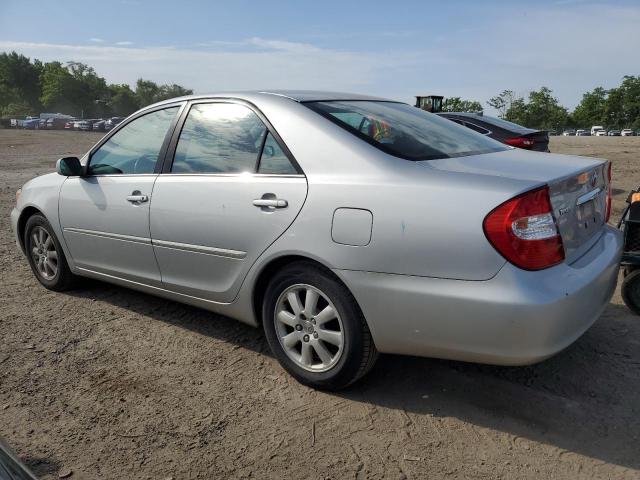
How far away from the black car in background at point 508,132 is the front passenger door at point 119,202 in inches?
239

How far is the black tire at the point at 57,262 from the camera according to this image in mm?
4652

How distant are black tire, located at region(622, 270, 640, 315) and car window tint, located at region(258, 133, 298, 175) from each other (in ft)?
8.46

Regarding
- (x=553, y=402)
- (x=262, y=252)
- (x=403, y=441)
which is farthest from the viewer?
(x=262, y=252)

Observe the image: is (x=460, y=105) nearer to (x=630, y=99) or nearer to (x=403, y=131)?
(x=630, y=99)

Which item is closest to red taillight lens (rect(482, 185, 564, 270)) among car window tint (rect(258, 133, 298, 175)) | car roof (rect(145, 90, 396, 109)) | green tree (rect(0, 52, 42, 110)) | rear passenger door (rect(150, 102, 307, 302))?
rear passenger door (rect(150, 102, 307, 302))

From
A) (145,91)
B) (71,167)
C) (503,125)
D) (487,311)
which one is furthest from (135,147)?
(145,91)

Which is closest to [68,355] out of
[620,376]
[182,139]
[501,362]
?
[182,139]

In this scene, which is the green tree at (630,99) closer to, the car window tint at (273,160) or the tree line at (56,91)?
the tree line at (56,91)

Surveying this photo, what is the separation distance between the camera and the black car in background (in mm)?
8719

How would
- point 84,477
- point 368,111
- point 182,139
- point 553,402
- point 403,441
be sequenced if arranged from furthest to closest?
point 182,139, point 368,111, point 553,402, point 403,441, point 84,477

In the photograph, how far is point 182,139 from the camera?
3.74 m

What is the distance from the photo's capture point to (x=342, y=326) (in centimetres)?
288

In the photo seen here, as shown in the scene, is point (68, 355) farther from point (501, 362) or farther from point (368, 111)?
point (501, 362)

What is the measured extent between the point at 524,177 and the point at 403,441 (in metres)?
1.35
